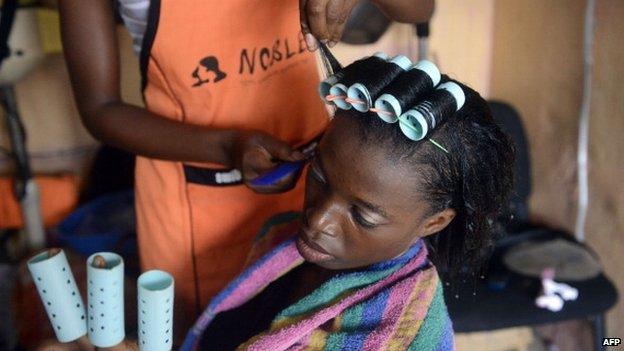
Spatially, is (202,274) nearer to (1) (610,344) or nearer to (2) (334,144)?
(2) (334,144)

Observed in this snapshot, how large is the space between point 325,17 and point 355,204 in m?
0.21

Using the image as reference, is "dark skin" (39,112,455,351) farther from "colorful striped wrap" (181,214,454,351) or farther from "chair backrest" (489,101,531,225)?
"chair backrest" (489,101,531,225)

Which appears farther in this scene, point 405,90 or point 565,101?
point 565,101

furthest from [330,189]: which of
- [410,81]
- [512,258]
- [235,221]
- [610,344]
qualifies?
[610,344]

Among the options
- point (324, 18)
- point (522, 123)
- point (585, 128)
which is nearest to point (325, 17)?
point (324, 18)

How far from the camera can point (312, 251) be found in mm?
793

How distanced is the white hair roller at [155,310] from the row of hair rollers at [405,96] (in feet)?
0.92

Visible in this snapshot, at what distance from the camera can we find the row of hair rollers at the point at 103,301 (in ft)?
2.27

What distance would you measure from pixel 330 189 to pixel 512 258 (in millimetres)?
1078

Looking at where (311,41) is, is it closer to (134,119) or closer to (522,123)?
(134,119)

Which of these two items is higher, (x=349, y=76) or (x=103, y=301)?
(x=349, y=76)

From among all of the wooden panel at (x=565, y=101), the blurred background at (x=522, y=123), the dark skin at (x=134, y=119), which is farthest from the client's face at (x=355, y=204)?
the wooden panel at (x=565, y=101)

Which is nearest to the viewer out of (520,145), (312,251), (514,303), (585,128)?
(312,251)

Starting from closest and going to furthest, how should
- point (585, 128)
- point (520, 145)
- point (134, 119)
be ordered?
point (134, 119) → point (585, 128) → point (520, 145)
